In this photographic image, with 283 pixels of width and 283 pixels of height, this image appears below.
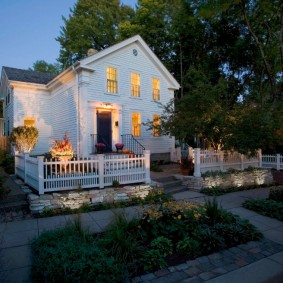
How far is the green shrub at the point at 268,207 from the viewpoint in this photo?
18.8 ft

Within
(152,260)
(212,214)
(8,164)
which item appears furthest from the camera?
(8,164)

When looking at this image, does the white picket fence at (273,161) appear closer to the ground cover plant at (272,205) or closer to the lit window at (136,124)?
the ground cover plant at (272,205)

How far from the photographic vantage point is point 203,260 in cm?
366

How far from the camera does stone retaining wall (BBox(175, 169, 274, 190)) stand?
865 centimetres

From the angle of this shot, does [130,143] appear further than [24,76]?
No

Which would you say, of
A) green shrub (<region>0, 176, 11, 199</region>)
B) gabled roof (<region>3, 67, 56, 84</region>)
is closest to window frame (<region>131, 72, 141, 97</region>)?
gabled roof (<region>3, 67, 56, 84</region>)

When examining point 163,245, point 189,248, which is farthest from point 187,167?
point 163,245

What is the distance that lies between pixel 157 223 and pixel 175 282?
1.18 meters

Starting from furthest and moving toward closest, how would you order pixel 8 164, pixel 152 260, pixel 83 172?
pixel 8 164, pixel 83 172, pixel 152 260

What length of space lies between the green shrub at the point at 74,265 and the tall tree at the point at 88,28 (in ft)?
74.1

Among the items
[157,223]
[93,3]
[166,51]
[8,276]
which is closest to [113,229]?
[157,223]

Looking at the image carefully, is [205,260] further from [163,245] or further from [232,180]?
[232,180]

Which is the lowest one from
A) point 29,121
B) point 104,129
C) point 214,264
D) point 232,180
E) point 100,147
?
point 214,264

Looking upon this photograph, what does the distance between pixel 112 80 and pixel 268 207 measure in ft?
30.8
